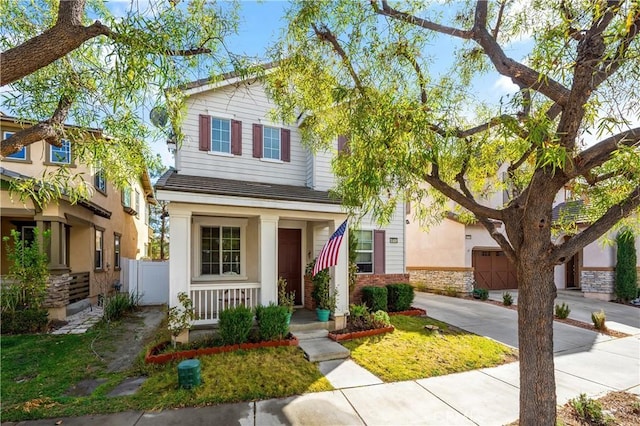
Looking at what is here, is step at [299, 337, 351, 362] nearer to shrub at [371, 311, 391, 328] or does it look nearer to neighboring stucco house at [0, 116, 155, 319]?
shrub at [371, 311, 391, 328]

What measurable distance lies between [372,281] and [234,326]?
5666 millimetres

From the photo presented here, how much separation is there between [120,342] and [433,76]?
9.21 metres

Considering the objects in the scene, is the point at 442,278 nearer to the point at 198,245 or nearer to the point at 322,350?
A: the point at 322,350

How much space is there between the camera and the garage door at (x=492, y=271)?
17.0m

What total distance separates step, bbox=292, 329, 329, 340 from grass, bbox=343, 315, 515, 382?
71cm

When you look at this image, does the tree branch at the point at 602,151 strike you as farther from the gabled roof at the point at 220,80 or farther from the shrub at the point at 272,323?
the shrub at the point at 272,323

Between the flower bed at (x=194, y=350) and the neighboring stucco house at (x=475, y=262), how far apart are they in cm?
878

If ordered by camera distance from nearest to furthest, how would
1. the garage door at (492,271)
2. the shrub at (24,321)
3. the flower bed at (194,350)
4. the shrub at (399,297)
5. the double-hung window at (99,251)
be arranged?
the flower bed at (194,350) < the shrub at (24,321) < the shrub at (399,297) < the double-hung window at (99,251) < the garage door at (492,271)

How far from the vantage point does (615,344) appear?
27.5ft

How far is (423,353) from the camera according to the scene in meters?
7.19

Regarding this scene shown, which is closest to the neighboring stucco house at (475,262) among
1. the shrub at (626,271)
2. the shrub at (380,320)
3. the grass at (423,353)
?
the shrub at (626,271)

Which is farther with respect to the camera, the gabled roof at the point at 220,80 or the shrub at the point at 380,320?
the shrub at the point at 380,320

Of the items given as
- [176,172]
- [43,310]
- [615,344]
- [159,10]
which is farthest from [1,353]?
[615,344]

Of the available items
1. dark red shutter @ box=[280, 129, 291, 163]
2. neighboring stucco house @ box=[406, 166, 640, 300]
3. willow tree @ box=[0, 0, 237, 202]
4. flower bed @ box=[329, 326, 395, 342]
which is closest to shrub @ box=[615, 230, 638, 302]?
neighboring stucco house @ box=[406, 166, 640, 300]
